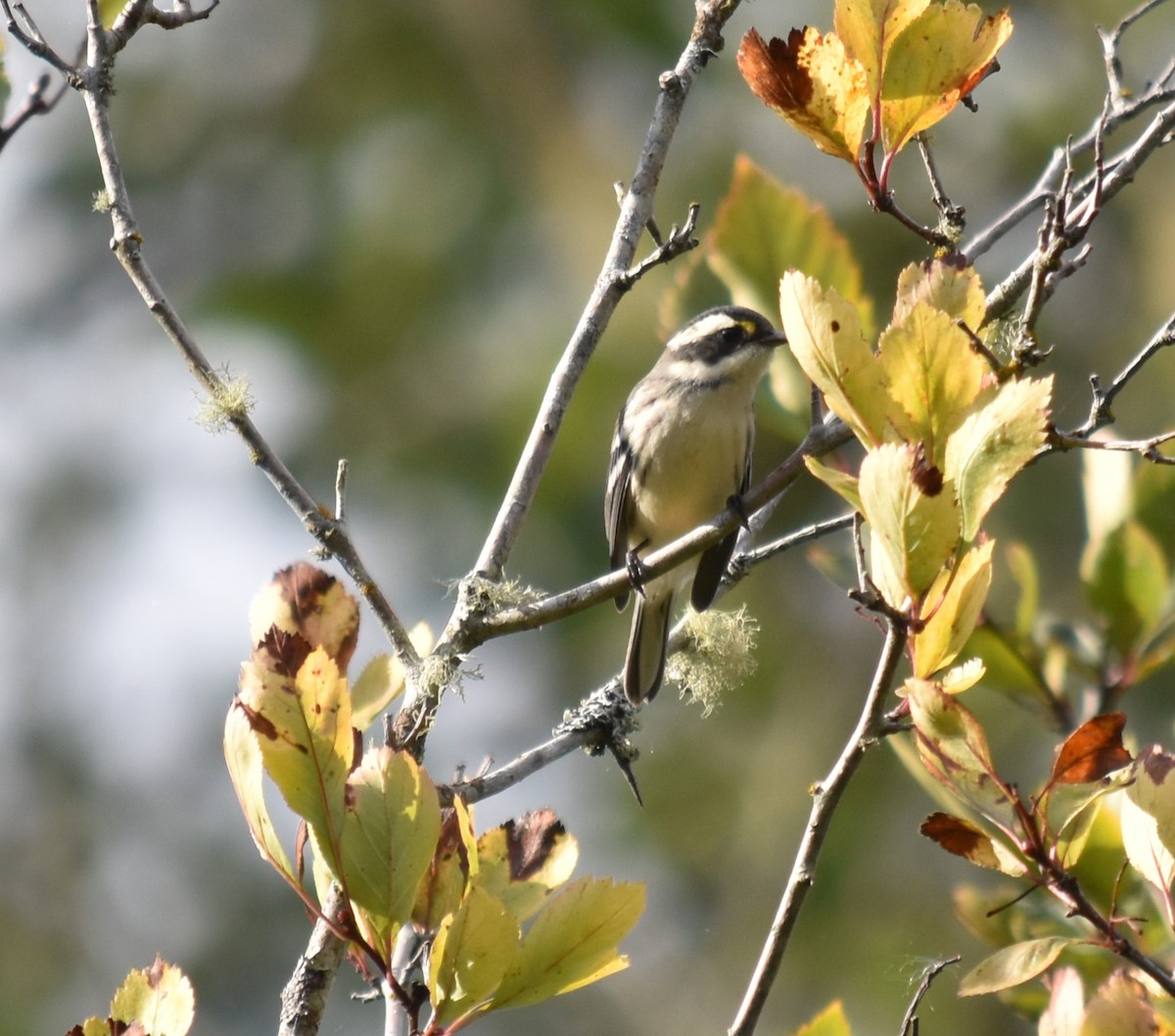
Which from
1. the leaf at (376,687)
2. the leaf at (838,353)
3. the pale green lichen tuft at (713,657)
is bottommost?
the leaf at (838,353)

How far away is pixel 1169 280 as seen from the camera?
8977 millimetres

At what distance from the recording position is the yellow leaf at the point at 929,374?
4.97 ft

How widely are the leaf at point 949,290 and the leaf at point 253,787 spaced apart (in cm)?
94

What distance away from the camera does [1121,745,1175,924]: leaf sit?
62.6 inches

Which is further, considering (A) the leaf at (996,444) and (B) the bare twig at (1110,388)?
(B) the bare twig at (1110,388)

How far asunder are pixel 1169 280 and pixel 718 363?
5.32m

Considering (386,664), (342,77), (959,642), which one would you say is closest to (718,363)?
(386,664)

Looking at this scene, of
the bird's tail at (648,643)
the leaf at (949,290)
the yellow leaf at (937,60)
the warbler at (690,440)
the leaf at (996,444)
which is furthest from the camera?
the warbler at (690,440)

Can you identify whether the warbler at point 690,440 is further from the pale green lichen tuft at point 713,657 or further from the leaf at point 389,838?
the leaf at point 389,838

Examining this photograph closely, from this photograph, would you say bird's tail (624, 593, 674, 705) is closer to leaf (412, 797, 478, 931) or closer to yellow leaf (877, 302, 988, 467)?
leaf (412, 797, 478, 931)

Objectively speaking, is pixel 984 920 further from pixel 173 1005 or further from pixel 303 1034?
pixel 173 1005

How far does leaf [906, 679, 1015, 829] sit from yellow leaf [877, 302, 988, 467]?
0.26 meters

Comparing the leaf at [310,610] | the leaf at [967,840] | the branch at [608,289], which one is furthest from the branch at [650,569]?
the leaf at [967,840]

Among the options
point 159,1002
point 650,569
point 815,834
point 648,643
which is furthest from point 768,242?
point 648,643
